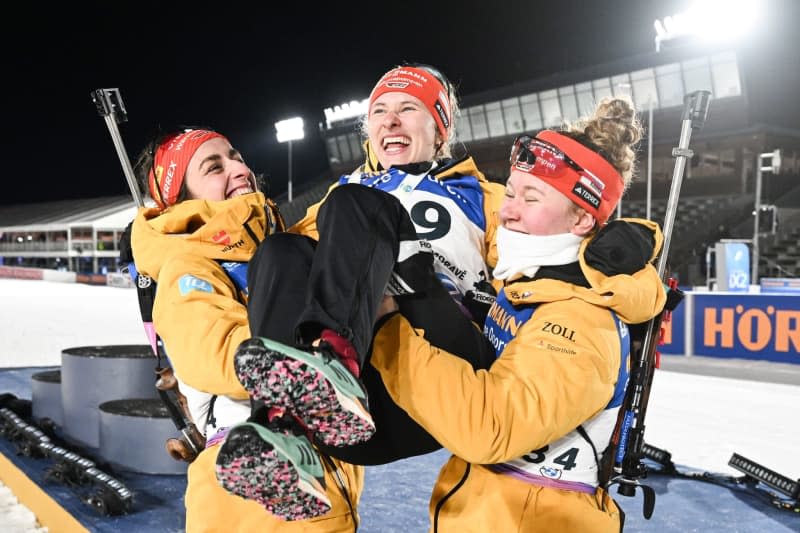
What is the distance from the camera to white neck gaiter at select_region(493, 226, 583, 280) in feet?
5.73

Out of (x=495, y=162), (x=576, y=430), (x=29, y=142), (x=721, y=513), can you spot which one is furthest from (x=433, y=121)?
(x=29, y=142)

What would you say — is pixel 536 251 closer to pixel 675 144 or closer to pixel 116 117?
pixel 116 117

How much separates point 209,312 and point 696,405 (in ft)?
21.2

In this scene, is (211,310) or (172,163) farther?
(172,163)

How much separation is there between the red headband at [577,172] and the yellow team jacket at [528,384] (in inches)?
8.5

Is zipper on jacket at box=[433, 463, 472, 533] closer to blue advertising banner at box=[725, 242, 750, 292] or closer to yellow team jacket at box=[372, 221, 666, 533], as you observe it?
yellow team jacket at box=[372, 221, 666, 533]

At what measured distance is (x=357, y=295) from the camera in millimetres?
1421

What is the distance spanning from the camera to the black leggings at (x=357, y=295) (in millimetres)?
1414

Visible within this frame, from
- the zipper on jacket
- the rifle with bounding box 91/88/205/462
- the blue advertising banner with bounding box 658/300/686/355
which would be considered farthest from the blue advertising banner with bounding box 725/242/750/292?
the zipper on jacket

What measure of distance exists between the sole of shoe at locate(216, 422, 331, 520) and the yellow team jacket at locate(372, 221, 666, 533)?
0.26 m

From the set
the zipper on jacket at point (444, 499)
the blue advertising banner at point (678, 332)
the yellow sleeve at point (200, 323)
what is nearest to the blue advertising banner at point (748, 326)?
the blue advertising banner at point (678, 332)

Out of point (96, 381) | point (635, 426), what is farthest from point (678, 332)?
point (635, 426)

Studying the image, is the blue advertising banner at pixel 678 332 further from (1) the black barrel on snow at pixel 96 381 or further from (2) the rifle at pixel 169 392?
(2) the rifle at pixel 169 392

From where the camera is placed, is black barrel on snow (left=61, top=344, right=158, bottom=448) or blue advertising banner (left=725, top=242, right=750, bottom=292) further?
blue advertising banner (left=725, top=242, right=750, bottom=292)
